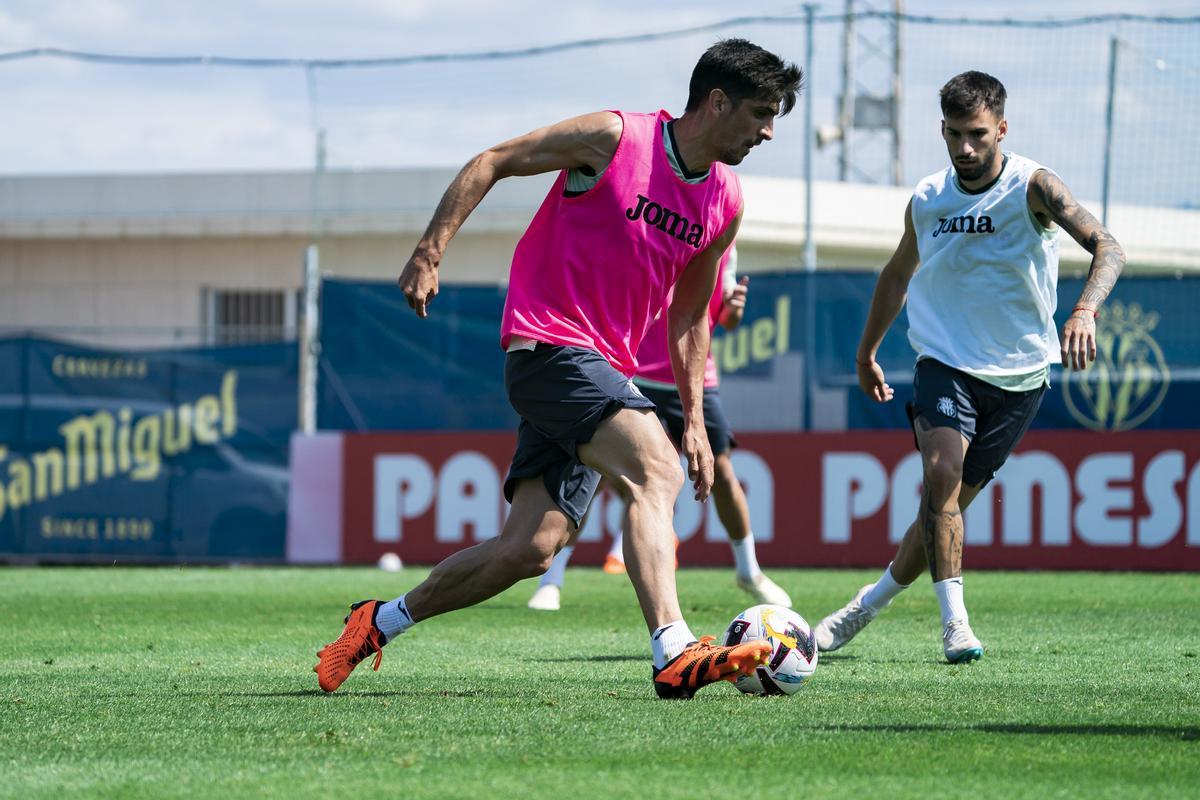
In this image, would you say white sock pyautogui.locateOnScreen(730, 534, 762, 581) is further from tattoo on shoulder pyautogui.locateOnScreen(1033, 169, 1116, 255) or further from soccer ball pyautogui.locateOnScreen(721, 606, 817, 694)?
soccer ball pyautogui.locateOnScreen(721, 606, 817, 694)

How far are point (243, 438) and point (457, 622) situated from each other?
21.4 feet

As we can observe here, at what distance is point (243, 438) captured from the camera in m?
14.7

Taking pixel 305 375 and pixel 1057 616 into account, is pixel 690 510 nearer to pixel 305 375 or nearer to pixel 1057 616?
pixel 305 375

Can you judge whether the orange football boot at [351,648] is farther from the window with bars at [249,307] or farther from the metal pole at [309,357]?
the window with bars at [249,307]

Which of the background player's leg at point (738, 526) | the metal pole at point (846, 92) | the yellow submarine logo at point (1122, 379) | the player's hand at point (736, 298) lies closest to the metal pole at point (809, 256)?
the metal pole at point (846, 92)

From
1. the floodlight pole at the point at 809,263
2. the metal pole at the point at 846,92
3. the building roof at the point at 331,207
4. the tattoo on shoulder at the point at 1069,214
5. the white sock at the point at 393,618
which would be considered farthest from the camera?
the building roof at the point at 331,207

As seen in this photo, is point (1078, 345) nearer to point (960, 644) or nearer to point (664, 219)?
point (960, 644)

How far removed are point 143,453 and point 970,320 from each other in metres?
9.61

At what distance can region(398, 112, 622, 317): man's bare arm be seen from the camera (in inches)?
201

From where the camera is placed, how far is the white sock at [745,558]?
29.7ft

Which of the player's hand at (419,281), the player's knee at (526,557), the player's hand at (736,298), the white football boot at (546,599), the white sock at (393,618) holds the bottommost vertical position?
the white football boot at (546,599)

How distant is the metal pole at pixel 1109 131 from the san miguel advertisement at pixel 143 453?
22.6 feet

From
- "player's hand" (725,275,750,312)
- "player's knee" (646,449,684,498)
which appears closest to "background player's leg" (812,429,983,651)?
"player's knee" (646,449,684,498)

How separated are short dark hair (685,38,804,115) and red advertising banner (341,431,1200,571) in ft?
25.9
